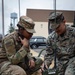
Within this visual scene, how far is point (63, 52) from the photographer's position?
146 inches

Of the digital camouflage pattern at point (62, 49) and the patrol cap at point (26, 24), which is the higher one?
the patrol cap at point (26, 24)

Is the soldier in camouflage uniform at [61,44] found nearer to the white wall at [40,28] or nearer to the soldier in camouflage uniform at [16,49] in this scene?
the soldier in camouflage uniform at [16,49]

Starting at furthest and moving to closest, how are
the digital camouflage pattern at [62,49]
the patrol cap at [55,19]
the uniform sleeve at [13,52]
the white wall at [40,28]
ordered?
the white wall at [40,28], the digital camouflage pattern at [62,49], the patrol cap at [55,19], the uniform sleeve at [13,52]

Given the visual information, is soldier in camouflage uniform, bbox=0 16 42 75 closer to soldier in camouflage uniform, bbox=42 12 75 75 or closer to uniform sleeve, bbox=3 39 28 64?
uniform sleeve, bbox=3 39 28 64

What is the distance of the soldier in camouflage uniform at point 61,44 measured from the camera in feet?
11.8

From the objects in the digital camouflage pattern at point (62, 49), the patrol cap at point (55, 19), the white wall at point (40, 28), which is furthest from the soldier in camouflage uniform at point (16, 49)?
the white wall at point (40, 28)

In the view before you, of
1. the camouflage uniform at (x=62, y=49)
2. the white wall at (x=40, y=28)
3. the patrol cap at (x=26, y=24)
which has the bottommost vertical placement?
the white wall at (x=40, y=28)

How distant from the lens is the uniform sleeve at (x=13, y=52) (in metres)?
3.27

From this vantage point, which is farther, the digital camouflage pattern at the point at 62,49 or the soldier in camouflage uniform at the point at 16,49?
the digital camouflage pattern at the point at 62,49

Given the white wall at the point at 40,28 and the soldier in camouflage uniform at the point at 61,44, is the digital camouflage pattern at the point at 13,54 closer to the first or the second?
the soldier in camouflage uniform at the point at 61,44

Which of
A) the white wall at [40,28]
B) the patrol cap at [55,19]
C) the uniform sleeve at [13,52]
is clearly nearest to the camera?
the uniform sleeve at [13,52]

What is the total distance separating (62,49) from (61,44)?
74mm

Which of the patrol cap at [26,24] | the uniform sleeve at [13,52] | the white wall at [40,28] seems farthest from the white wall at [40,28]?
the uniform sleeve at [13,52]

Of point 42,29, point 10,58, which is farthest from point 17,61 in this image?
point 42,29
